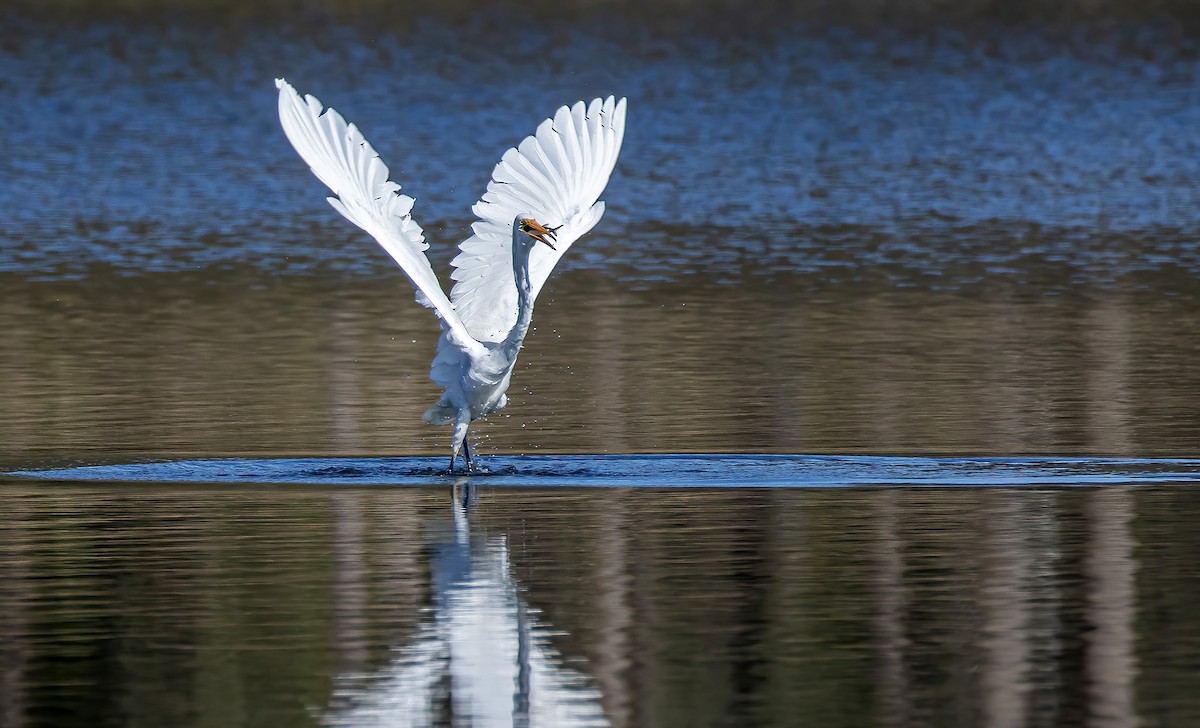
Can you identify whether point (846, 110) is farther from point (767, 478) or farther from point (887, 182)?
point (767, 478)

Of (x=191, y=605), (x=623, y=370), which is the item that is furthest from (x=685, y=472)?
(x=623, y=370)

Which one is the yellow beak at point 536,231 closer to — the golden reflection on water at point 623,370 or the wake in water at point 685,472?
the wake in water at point 685,472

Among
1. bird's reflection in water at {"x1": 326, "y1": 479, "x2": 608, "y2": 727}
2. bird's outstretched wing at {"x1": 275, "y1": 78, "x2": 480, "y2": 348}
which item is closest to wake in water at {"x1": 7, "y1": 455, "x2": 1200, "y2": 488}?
bird's outstretched wing at {"x1": 275, "y1": 78, "x2": 480, "y2": 348}

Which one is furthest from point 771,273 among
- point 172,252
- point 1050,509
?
point 1050,509

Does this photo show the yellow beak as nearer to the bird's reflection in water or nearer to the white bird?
the white bird

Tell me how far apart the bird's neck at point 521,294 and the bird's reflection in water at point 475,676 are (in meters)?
3.67

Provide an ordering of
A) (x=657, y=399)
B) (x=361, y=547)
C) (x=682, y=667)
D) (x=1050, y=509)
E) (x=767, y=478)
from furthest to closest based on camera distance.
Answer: (x=657, y=399)
(x=767, y=478)
(x=1050, y=509)
(x=361, y=547)
(x=682, y=667)

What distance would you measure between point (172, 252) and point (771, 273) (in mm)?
7454

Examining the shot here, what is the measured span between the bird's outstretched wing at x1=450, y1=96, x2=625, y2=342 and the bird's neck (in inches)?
32.7

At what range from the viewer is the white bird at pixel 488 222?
49.2 feet

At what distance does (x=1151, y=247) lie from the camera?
96.5 feet

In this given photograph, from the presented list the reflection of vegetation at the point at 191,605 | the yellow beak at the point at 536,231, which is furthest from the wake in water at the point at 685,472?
the yellow beak at the point at 536,231

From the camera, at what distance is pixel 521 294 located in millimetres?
15531

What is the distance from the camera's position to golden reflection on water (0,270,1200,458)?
661 inches
